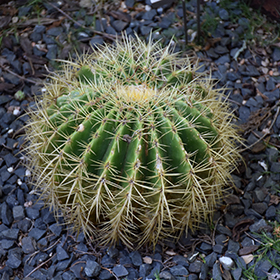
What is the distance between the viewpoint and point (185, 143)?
2.16 metres

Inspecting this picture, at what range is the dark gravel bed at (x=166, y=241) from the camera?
235 centimetres

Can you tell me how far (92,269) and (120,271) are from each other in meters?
0.17

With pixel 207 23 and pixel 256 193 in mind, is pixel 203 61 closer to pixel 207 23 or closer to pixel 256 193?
pixel 207 23

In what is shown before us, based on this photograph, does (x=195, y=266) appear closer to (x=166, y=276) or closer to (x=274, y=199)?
(x=166, y=276)

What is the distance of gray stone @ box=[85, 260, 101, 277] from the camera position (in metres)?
2.28

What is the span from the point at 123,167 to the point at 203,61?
6.26 feet

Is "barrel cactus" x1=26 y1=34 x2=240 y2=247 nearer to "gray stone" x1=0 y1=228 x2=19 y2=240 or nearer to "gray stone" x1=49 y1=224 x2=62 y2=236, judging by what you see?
"gray stone" x1=49 y1=224 x2=62 y2=236

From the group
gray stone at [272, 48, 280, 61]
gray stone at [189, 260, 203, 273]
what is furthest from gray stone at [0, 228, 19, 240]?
gray stone at [272, 48, 280, 61]

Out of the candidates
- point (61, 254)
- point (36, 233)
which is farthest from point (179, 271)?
point (36, 233)

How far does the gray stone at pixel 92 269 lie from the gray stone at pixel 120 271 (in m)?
0.10

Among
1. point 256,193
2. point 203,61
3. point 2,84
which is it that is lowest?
point 256,193

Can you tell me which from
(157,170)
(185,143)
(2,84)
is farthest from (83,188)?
(2,84)

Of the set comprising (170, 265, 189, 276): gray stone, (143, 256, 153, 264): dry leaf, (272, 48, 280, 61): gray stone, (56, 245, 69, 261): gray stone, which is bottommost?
(170, 265, 189, 276): gray stone

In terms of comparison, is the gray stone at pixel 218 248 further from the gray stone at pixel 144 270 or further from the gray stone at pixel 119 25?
the gray stone at pixel 119 25
